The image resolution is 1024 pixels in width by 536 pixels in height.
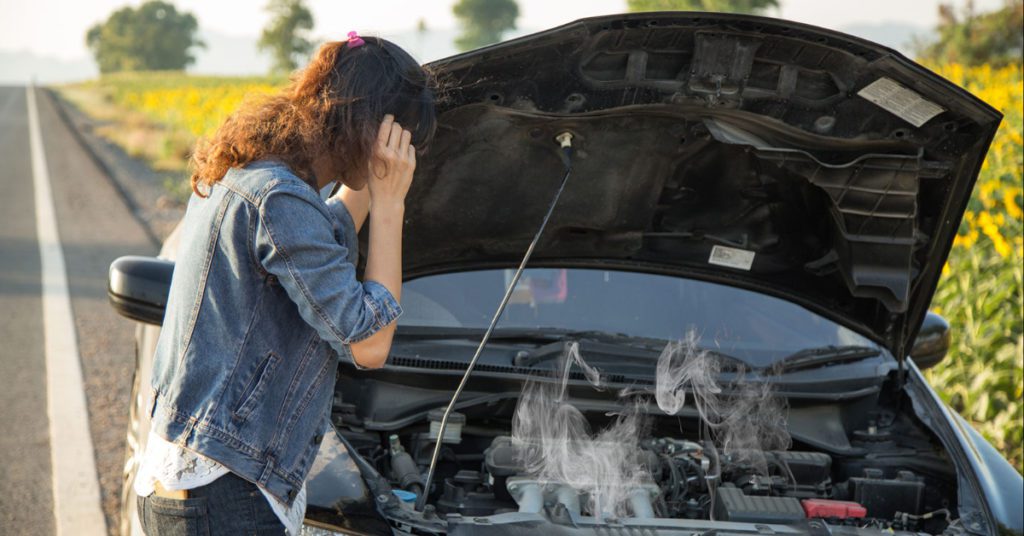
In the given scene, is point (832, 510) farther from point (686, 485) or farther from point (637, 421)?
point (637, 421)

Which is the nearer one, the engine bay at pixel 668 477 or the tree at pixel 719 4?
the engine bay at pixel 668 477

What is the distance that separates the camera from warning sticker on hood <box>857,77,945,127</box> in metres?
2.59

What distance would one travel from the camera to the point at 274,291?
1847 mm

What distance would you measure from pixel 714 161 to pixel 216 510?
1.79 metres

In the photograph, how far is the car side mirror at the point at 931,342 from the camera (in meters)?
3.65

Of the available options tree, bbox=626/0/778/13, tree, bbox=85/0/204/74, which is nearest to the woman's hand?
tree, bbox=626/0/778/13

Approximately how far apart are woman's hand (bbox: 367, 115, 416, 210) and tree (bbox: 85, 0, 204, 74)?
351ft

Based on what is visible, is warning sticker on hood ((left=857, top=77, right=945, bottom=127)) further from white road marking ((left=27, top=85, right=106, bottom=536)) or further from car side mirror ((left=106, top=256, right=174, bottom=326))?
white road marking ((left=27, top=85, right=106, bottom=536))

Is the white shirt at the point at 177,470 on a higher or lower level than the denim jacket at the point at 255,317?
lower

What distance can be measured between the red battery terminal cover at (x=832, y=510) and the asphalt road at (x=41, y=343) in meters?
2.78

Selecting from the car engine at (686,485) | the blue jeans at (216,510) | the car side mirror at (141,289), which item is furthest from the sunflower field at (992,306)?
the blue jeans at (216,510)

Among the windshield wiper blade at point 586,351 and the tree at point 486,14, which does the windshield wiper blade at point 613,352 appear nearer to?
the windshield wiper blade at point 586,351

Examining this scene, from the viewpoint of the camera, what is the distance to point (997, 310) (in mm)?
5969

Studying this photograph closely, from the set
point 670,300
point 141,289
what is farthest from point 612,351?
point 141,289
